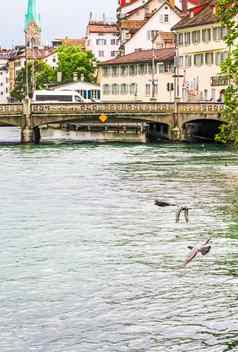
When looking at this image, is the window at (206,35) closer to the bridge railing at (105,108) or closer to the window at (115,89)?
the bridge railing at (105,108)

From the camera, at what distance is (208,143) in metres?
80.9

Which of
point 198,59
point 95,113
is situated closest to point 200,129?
point 198,59

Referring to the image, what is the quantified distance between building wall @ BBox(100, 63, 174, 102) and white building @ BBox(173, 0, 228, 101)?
4.44m

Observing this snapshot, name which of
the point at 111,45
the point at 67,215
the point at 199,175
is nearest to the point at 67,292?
the point at 67,215

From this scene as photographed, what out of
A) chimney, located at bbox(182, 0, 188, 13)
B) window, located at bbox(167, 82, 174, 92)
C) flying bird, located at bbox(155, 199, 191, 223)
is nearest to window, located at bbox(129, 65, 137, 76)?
window, located at bbox(167, 82, 174, 92)

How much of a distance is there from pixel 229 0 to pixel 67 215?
945cm

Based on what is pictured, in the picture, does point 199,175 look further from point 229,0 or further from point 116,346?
point 116,346

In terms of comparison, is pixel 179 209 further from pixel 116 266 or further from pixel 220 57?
pixel 220 57

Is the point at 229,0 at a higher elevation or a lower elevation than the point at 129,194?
higher

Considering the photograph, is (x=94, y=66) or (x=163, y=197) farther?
(x=94, y=66)

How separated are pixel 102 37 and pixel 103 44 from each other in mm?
1024

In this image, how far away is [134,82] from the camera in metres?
113

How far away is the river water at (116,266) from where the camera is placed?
20.4 m

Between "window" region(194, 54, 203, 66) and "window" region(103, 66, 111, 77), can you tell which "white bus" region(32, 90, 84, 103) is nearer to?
"window" region(194, 54, 203, 66)
